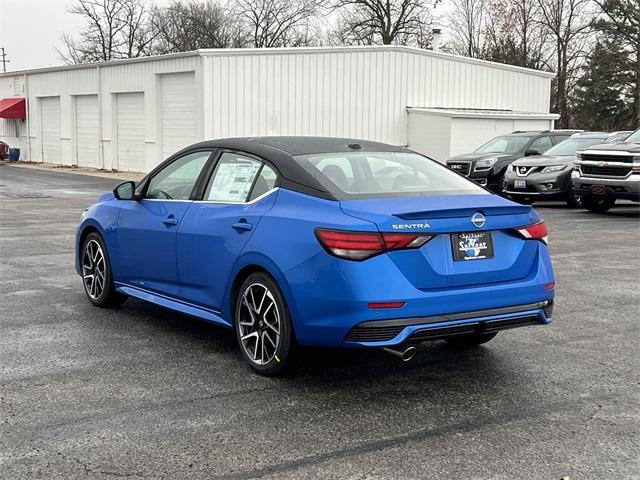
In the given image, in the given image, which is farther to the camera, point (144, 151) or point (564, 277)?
point (144, 151)

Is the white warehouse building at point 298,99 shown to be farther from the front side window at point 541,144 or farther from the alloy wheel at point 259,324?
the alloy wheel at point 259,324

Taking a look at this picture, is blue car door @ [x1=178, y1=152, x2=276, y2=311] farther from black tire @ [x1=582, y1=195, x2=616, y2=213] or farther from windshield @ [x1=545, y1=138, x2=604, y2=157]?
windshield @ [x1=545, y1=138, x2=604, y2=157]

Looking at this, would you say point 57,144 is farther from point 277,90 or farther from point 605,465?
point 605,465

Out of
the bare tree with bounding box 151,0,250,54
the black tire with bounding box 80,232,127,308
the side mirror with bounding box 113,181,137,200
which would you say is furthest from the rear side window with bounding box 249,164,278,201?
the bare tree with bounding box 151,0,250,54

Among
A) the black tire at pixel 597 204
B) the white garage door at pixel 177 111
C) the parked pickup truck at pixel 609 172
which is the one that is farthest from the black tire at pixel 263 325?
the white garage door at pixel 177 111

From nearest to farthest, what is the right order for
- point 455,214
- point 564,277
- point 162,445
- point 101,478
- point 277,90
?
point 101,478, point 162,445, point 455,214, point 564,277, point 277,90

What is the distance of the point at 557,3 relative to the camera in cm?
4738

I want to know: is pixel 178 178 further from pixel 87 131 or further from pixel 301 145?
pixel 87 131

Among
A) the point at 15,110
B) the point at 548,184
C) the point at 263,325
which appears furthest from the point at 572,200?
the point at 15,110

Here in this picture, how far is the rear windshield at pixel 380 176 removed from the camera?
518 cm

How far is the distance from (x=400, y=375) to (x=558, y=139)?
16282mm

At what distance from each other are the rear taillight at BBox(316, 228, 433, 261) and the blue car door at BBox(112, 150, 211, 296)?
176cm

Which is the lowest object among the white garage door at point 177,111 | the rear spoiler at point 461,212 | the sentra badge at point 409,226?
the sentra badge at point 409,226

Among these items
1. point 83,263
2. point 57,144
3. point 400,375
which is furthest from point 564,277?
point 57,144
